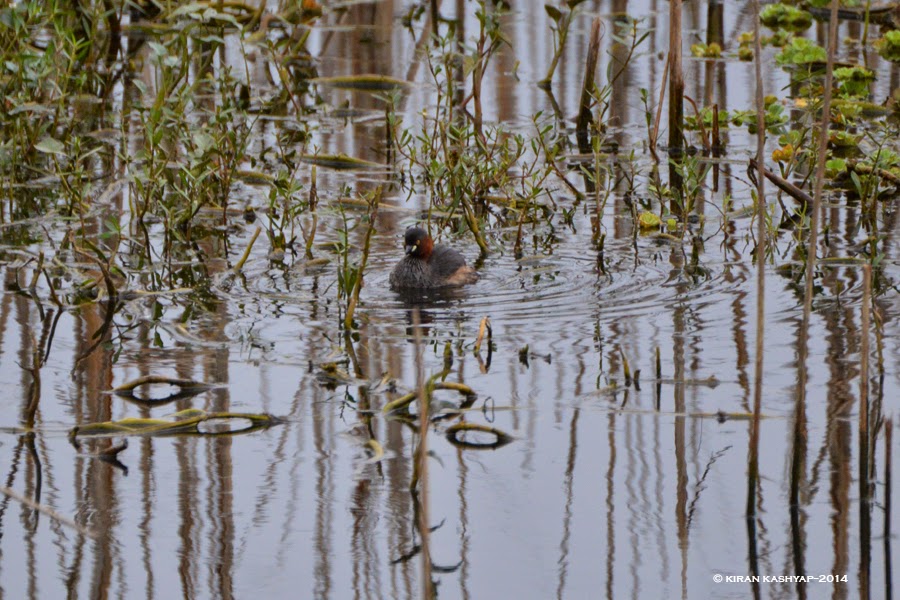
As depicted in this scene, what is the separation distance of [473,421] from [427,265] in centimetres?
220

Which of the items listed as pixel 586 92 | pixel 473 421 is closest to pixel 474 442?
pixel 473 421

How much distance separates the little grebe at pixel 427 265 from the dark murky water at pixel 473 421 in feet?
0.45

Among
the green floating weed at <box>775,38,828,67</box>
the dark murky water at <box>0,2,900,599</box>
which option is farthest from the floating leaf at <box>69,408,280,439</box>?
the green floating weed at <box>775,38,828,67</box>

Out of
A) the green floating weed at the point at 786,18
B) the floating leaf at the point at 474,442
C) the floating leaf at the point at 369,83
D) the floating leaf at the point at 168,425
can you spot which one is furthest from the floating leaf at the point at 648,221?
the green floating weed at the point at 786,18

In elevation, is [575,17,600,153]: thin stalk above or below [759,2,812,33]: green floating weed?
below

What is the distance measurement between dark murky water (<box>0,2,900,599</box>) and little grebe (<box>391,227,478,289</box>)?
0.14 m

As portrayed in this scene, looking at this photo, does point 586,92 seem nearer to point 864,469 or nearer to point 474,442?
point 474,442

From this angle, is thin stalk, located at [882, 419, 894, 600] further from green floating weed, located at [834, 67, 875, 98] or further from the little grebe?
green floating weed, located at [834, 67, 875, 98]

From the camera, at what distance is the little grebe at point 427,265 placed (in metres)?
7.05

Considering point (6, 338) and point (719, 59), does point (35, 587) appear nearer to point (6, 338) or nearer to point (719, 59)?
point (6, 338)

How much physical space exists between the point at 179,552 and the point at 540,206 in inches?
167

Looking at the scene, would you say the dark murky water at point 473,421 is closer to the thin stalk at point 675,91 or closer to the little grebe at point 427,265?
the little grebe at point 427,265

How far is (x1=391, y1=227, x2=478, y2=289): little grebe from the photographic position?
7.05m

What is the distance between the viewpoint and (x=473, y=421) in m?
5.04
